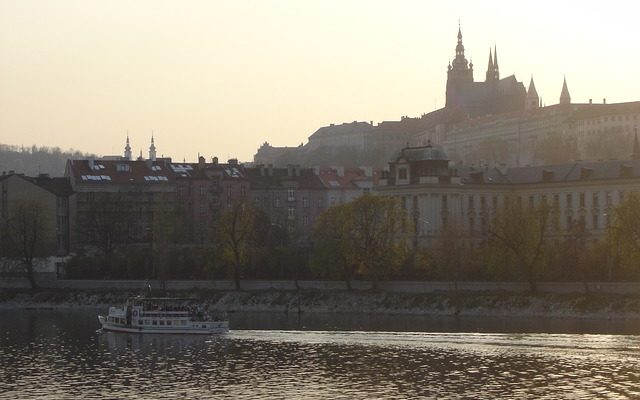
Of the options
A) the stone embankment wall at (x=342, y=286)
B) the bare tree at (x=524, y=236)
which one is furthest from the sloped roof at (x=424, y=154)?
the stone embankment wall at (x=342, y=286)

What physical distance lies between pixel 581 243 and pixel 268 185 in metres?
56.2

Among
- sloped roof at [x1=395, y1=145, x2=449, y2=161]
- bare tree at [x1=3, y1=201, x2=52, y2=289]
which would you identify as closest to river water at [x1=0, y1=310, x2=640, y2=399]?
bare tree at [x1=3, y1=201, x2=52, y2=289]

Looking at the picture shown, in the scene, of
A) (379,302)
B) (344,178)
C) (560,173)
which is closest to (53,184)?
(344,178)

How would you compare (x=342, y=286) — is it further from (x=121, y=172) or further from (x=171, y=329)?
(x=121, y=172)

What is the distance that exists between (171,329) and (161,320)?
1.33 meters

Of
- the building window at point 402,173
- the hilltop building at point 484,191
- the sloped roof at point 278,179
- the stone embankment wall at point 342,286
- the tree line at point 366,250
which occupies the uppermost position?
the sloped roof at point 278,179

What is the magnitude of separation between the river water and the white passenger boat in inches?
49.5

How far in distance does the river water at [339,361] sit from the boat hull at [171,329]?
1003 mm

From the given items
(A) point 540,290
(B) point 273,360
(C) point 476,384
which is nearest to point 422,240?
(A) point 540,290

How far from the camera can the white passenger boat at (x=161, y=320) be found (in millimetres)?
99500

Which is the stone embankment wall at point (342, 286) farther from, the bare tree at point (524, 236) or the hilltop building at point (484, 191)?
the hilltop building at point (484, 191)

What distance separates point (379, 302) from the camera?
379 ft

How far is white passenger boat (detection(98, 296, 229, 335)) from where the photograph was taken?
9950 centimetres

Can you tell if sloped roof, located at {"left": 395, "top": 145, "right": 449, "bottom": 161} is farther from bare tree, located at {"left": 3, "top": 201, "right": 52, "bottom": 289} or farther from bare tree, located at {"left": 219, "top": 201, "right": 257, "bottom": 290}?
bare tree, located at {"left": 3, "top": 201, "right": 52, "bottom": 289}
